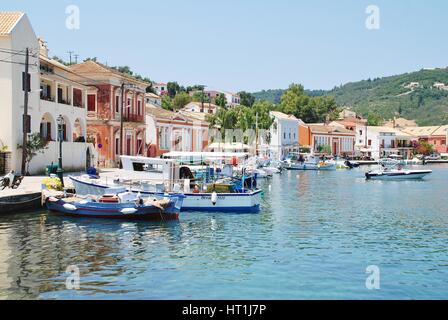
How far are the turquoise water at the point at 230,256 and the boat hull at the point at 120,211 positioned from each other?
20.7 inches

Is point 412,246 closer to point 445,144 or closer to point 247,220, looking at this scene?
point 247,220

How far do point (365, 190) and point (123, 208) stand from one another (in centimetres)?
2868

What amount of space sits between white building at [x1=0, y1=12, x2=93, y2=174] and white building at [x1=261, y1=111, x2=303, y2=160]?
51894mm

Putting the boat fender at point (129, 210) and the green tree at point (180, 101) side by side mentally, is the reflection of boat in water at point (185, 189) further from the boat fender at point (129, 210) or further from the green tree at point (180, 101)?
the green tree at point (180, 101)

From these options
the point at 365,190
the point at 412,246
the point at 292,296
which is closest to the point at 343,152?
the point at 365,190

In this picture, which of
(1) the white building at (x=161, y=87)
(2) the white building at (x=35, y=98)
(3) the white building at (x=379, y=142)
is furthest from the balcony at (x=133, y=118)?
(1) the white building at (x=161, y=87)

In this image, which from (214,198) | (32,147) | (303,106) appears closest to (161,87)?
(303,106)

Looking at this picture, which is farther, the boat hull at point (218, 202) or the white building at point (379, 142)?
the white building at point (379, 142)

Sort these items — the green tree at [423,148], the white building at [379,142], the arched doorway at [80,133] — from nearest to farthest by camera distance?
the arched doorway at [80,133] → the white building at [379,142] → the green tree at [423,148]

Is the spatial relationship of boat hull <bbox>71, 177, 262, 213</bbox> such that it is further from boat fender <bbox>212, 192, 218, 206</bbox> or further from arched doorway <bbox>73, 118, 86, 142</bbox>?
arched doorway <bbox>73, 118, 86, 142</bbox>

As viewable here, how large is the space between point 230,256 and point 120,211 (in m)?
8.79

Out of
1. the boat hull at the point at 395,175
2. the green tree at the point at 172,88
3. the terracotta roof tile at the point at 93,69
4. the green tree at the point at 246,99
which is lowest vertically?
the boat hull at the point at 395,175

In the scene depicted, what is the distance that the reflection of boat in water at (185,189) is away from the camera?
3117 cm

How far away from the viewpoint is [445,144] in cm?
14612
